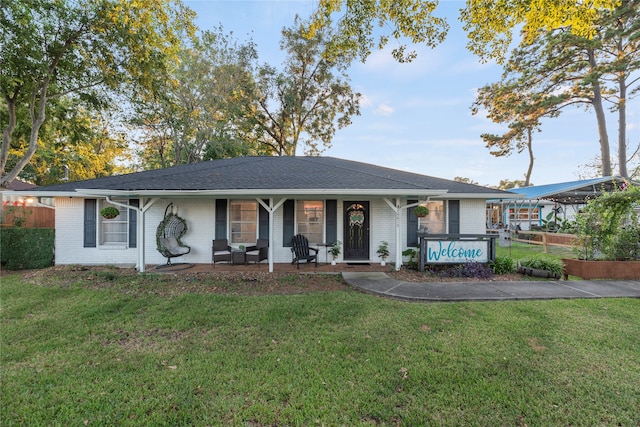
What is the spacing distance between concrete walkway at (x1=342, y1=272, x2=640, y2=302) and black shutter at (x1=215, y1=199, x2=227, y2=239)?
4.26 m

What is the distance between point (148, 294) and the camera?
5.32 metres

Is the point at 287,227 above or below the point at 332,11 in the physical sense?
below

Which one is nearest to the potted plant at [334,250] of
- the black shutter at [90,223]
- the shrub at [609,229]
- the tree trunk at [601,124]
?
the shrub at [609,229]

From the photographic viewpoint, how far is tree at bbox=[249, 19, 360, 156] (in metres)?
17.5

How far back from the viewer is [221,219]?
8.16 m

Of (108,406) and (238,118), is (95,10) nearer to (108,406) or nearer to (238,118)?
(108,406)

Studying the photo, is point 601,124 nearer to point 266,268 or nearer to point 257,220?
point 257,220

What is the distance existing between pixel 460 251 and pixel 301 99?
51.6 feet

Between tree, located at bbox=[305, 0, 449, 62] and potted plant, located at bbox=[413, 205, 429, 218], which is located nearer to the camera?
tree, located at bbox=[305, 0, 449, 62]

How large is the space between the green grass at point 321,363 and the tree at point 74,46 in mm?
5813

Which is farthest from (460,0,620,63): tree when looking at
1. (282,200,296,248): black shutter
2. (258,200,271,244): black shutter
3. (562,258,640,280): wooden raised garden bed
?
(258,200,271,244): black shutter

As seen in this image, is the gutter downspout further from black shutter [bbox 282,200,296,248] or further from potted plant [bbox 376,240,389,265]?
potted plant [bbox 376,240,389,265]

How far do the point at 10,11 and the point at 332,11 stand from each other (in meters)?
7.54

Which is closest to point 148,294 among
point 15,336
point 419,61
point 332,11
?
point 15,336
